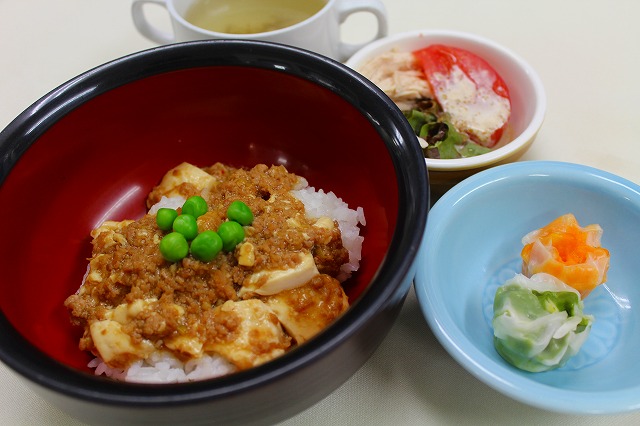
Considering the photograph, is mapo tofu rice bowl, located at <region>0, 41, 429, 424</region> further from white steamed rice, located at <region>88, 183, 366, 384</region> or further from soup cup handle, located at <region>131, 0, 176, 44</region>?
soup cup handle, located at <region>131, 0, 176, 44</region>

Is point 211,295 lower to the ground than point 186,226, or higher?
lower

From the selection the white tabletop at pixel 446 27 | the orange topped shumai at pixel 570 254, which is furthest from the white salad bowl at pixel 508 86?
the orange topped shumai at pixel 570 254

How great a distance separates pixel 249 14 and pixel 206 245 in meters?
1.28

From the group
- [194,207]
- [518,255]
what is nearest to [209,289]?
[194,207]

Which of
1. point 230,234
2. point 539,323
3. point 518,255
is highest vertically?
point 230,234

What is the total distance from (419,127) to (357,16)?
970 mm

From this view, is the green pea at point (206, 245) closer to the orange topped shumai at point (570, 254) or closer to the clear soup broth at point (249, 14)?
the orange topped shumai at point (570, 254)

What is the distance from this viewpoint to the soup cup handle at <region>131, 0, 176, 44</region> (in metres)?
2.22

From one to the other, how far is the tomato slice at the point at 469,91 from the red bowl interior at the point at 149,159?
555 mm

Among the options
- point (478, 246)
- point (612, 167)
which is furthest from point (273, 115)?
point (612, 167)

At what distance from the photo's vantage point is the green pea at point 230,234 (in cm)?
146

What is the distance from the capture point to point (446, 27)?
2.65 metres

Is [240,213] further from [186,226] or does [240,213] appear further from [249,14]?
[249,14]

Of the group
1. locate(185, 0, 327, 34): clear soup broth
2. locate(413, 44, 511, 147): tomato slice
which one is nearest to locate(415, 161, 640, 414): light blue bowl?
locate(413, 44, 511, 147): tomato slice
